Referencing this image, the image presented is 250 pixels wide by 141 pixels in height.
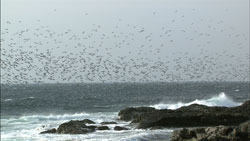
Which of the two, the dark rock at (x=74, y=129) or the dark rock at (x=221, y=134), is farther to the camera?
the dark rock at (x=74, y=129)

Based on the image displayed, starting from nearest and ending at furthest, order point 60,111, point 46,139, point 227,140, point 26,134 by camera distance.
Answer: point 227,140
point 46,139
point 26,134
point 60,111

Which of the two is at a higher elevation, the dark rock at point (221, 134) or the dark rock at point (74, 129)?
the dark rock at point (74, 129)

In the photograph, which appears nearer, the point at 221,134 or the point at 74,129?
the point at 221,134

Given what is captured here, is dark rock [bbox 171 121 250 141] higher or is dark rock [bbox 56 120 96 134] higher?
dark rock [bbox 56 120 96 134]

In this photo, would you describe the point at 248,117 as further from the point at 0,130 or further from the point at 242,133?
the point at 0,130

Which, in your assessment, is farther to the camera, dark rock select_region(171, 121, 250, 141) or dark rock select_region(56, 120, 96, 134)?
dark rock select_region(56, 120, 96, 134)

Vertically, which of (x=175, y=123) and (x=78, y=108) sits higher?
(x=78, y=108)

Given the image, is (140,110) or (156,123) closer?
(156,123)

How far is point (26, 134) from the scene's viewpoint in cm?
3372

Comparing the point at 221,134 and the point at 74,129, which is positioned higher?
the point at 74,129

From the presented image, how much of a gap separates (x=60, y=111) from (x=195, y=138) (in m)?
46.0

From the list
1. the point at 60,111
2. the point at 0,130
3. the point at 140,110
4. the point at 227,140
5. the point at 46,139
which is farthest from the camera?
the point at 60,111

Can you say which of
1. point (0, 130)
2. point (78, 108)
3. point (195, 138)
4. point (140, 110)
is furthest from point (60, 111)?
point (195, 138)

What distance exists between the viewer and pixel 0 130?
3834 cm
